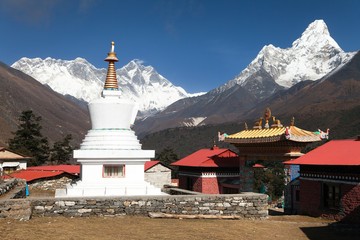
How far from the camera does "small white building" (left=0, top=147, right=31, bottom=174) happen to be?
42625mm

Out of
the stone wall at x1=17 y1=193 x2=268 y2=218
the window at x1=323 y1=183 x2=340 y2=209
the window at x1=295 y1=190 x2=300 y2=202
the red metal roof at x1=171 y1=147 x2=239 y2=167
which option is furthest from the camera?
the red metal roof at x1=171 y1=147 x2=239 y2=167

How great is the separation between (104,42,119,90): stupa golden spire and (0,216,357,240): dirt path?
385 inches

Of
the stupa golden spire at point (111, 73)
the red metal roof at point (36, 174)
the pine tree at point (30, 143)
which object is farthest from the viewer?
the pine tree at point (30, 143)

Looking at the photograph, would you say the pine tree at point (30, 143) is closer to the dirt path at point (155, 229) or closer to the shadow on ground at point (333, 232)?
the dirt path at point (155, 229)

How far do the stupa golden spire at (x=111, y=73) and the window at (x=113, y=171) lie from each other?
482 cm

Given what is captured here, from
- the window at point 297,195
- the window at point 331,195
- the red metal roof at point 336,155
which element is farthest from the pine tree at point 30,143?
the window at point 331,195

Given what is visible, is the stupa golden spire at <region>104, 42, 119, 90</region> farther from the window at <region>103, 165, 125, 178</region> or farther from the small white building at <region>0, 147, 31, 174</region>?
the small white building at <region>0, 147, 31, 174</region>

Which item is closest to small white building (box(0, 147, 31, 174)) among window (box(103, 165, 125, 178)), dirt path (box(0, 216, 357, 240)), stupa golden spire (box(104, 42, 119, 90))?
stupa golden spire (box(104, 42, 119, 90))

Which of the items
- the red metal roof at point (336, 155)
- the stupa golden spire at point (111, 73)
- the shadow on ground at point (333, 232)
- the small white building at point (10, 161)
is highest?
the stupa golden spire at point (111, 73)

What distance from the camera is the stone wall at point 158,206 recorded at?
15.4 m

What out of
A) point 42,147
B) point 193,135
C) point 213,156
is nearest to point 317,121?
point 193,135

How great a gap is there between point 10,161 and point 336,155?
34.0 m

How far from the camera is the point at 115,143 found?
2141cm

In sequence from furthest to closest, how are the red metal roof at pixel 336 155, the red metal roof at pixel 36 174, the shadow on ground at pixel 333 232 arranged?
the red metal roof at pixel 36 174
the red metal roof at pixel 336 155
the shadow on ground at pixel 333 232
